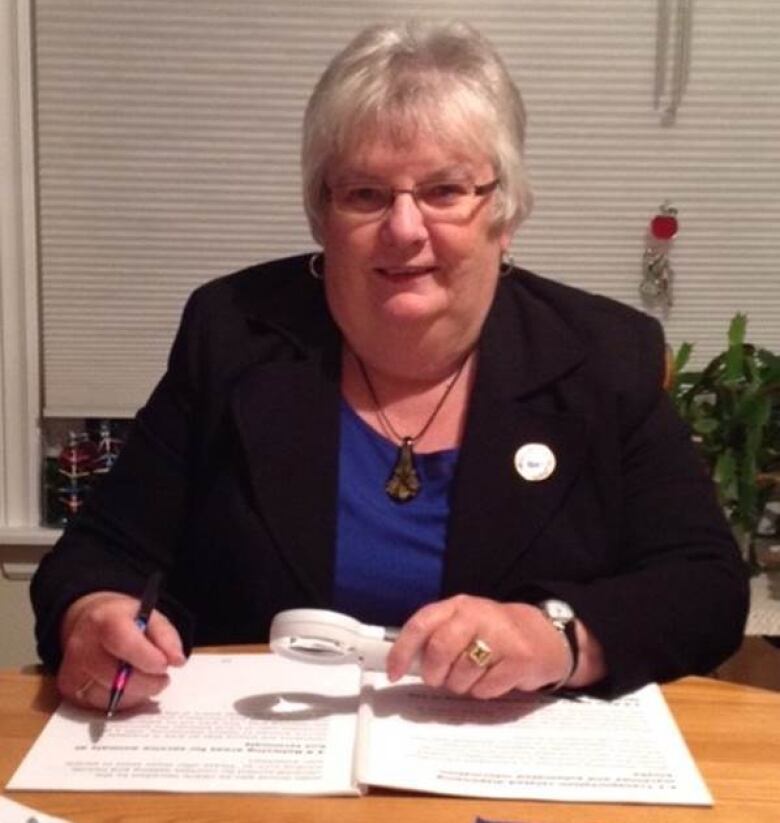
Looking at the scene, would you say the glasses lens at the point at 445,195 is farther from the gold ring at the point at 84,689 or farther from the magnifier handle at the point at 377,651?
the gold ring at the point at 84,689

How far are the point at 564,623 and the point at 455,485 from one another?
251 millimetres

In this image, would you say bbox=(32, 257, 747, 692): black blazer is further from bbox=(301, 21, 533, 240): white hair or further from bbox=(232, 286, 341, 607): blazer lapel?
bbox=(301, 21, 533, 240): white hair

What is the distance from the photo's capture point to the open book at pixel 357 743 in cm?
99

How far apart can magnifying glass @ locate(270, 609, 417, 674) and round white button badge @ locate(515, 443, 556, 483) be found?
1.22 ft

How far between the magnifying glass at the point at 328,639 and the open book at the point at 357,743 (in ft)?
0.19

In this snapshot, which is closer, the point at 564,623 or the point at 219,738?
the point at 219,738

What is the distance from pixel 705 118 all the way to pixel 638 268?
0.32 meters

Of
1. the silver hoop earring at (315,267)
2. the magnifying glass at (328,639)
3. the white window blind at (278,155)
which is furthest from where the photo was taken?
the white window blind at (278,155)

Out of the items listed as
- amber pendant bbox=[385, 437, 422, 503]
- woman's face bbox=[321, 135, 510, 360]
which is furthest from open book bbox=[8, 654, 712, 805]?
woman's face bbox=[321, 135, 510, 360]

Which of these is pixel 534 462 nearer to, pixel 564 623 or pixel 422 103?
pixel 564 623

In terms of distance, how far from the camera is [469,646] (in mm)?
1085

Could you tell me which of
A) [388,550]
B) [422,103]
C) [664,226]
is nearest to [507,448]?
[388,550]

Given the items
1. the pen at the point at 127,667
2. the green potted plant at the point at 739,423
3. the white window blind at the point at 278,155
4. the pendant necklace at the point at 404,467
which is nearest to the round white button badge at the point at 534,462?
the pendant necklace at the point at 404,467

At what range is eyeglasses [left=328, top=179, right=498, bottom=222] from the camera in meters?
1.36
